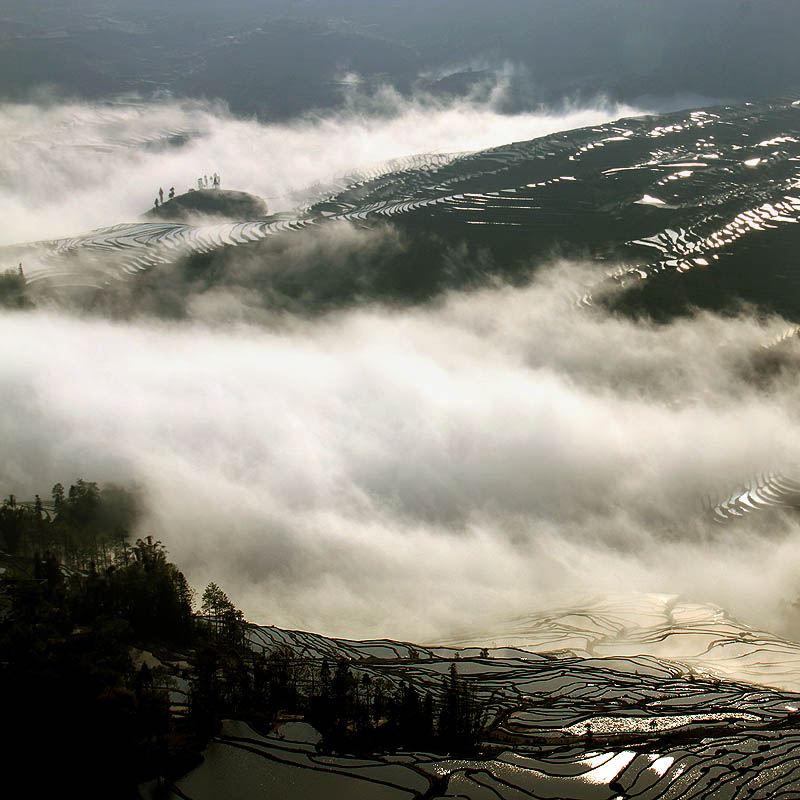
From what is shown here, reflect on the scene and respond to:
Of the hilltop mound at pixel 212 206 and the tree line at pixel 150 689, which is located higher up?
the hilltop mound at pixel 212 206

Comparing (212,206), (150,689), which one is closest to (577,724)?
(150,689)

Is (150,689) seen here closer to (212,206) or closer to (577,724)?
(577,724)

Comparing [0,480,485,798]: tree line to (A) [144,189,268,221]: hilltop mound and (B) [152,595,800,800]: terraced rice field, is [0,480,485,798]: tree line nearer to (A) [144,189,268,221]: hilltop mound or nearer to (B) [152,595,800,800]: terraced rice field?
(B) [152,595,800,800]: terraced rice field

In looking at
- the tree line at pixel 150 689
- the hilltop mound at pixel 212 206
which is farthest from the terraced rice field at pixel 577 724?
the hilltop mound at pixel 212 206

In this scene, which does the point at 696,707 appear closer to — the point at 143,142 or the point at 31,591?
the point at 31,591

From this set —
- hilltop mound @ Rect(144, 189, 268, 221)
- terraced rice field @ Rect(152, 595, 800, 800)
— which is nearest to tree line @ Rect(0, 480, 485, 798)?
terraced rice field @ Rect(152, 595, 800, 800)

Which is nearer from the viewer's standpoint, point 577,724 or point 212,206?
point 577,724

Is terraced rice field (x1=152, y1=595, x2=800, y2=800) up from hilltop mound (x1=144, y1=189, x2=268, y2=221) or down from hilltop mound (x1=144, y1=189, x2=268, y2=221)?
down

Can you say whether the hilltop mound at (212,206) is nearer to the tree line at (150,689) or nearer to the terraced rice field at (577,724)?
the tree line at (150,689)

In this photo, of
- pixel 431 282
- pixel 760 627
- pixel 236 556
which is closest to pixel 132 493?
pixel 236 556

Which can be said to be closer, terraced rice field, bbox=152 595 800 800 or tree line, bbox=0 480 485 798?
terraced rice field, bbox=152 595 800 800
